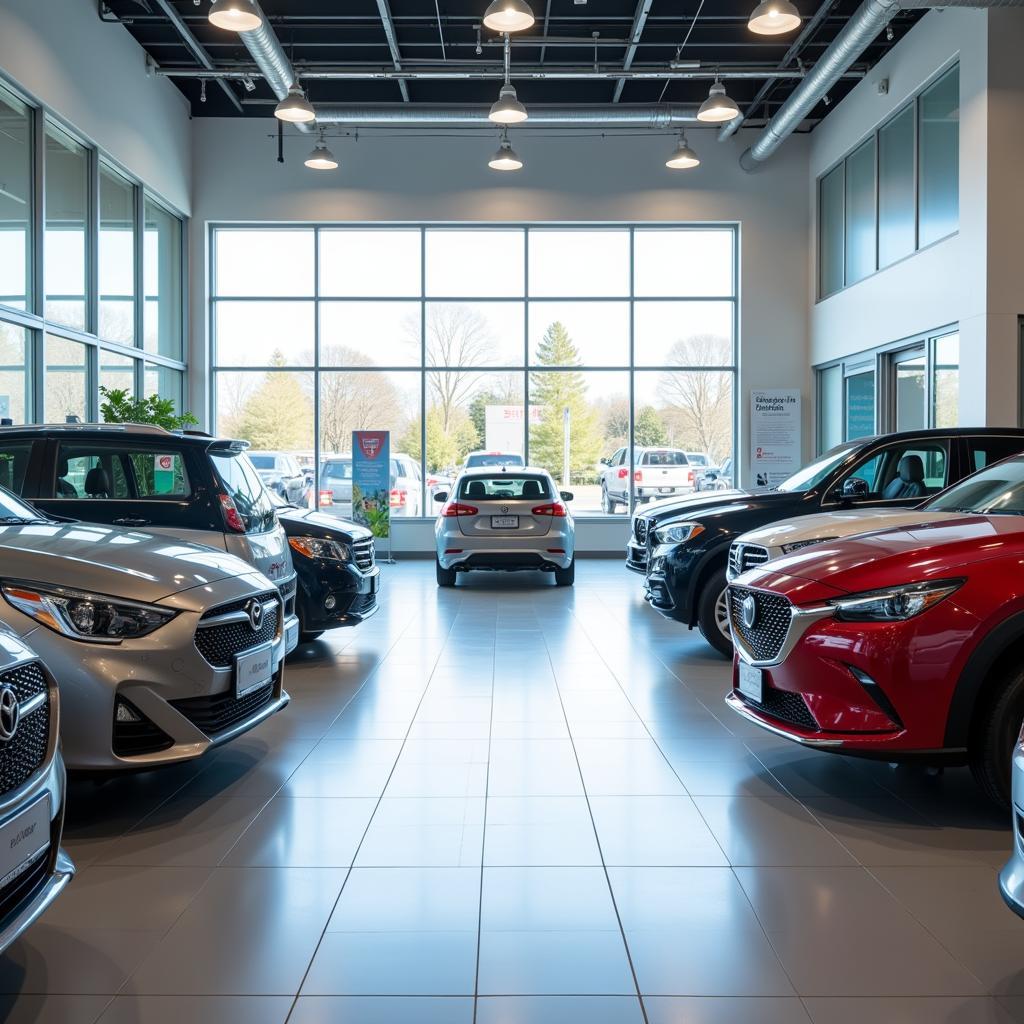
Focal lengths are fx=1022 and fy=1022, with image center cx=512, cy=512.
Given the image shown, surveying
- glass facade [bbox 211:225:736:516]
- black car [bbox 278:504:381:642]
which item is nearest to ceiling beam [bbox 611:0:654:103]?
glass facade [bbox 211:225:736:516]

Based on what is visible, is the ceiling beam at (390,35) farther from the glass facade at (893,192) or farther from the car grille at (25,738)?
the car grille at (25,738)

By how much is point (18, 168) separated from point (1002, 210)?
32.0 ft

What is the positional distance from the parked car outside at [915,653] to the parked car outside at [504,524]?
7701 millimetres

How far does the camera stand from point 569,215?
625 inches

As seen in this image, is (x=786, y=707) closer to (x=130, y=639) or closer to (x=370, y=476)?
(x=130, y=639)

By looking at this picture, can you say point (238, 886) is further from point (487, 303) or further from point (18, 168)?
point (487, 303)

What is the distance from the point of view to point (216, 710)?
3.95 m

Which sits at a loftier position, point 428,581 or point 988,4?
point 988,4

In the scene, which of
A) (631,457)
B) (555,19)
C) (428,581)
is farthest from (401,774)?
(631,457)

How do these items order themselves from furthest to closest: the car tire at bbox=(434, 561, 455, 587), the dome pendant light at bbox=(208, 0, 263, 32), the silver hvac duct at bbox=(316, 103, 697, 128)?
1. the silver hvac duct at bbox=(316, 103, 697, 128)
2. the car tire at bbox=(434, 561, 455, 587)
3. the dome pendant light at bbox=(208, 0, 263, 32)

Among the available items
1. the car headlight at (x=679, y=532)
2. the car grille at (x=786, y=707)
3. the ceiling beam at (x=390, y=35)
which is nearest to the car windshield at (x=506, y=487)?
the car headlight at (x=679, y=532)

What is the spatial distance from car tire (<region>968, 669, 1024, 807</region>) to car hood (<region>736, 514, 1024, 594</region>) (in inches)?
17.5

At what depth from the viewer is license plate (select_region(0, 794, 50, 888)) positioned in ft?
7.44

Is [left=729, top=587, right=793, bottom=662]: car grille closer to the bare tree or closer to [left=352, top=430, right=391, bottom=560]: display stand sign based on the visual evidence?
[left=352, top=430, right=391, bottom=560]: display stand sign
